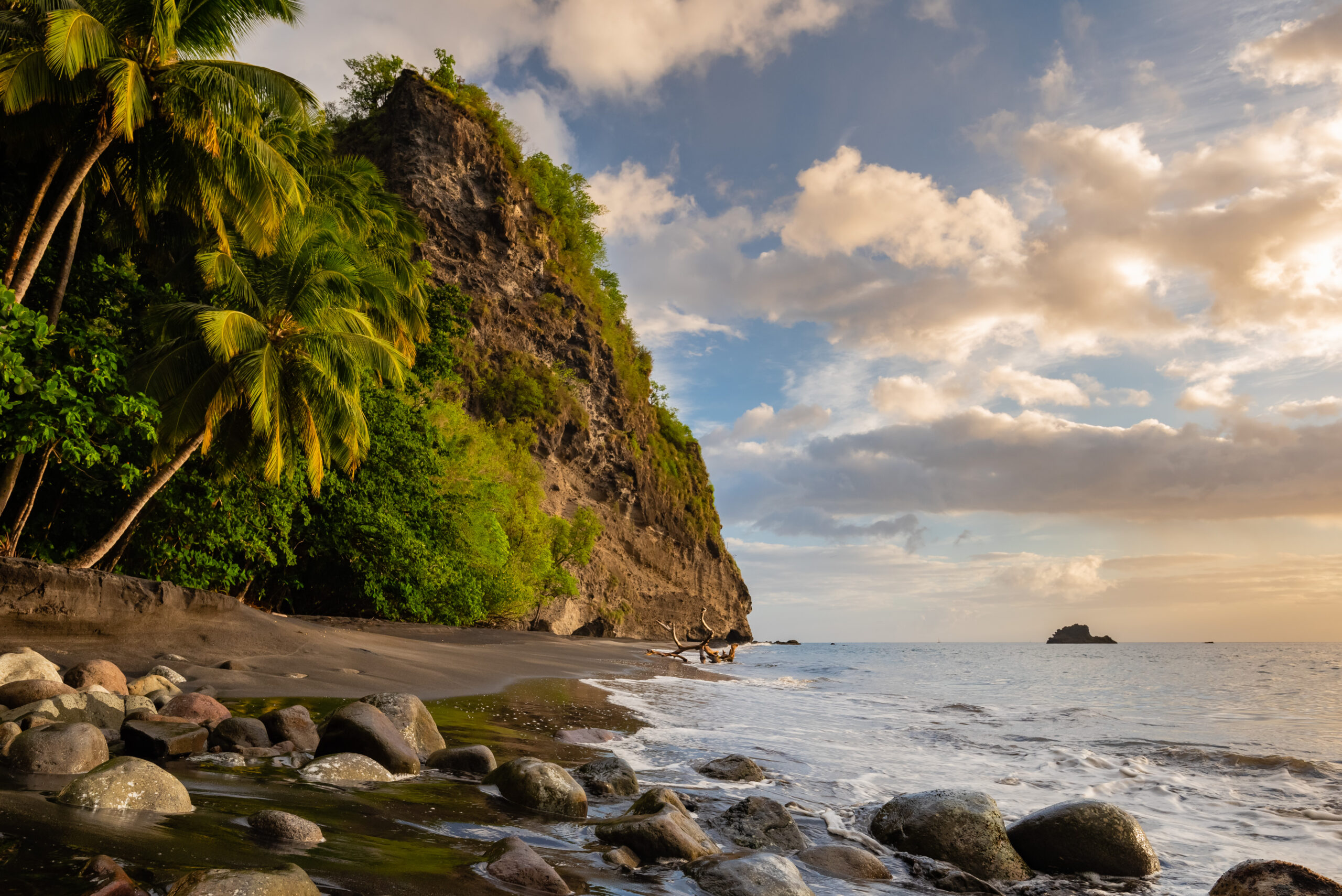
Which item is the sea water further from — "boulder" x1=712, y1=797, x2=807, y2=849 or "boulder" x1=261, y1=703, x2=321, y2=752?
"boulder" x1=261, y1=703, x2=321, y2=752

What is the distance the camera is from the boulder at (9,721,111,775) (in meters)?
4.35

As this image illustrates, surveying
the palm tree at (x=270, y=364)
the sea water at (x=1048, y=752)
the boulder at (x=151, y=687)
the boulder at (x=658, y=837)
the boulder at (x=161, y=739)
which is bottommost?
the sea water at (x=1048, y=752)

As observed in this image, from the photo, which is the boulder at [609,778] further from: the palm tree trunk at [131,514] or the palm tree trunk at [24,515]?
the palm tree trunk at [24,515]

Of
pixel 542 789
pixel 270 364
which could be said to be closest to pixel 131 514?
pixel 270 364

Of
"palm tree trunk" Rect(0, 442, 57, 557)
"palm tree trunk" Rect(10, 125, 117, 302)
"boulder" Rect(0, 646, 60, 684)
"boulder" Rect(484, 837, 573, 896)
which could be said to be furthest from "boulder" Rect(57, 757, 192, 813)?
"palm tree trunk" Rect(0, 442, 57, 557)

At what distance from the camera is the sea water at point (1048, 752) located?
6840 mm

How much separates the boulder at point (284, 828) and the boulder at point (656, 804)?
2.18 m

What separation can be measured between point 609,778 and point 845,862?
2.09 meters

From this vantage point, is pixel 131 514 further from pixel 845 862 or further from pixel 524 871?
pixel 845 862

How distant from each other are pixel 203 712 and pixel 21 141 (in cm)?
1192

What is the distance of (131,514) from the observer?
45.0 ft

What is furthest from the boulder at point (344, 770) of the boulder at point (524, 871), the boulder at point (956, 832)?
the boulder at point (956, 832)

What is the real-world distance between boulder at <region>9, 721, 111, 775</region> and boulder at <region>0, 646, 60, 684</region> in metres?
2.66

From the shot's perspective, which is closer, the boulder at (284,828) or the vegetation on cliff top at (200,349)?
the boulder at (284,828)
